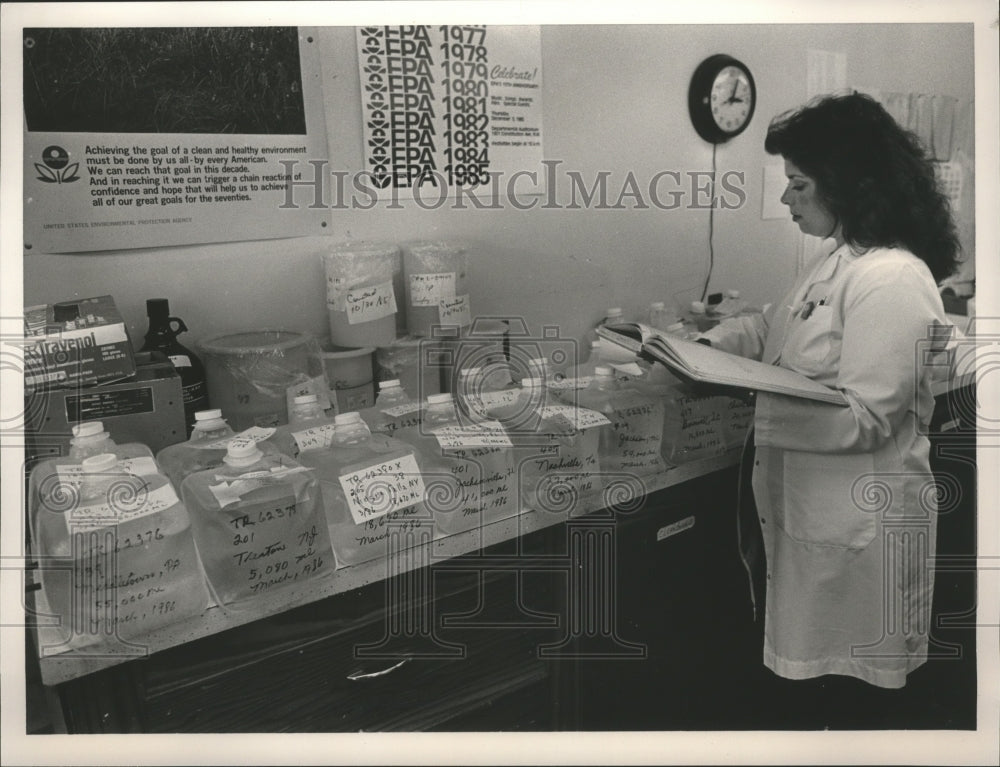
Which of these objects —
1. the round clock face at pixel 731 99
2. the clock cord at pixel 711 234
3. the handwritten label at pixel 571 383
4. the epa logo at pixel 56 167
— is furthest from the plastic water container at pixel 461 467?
the round clock face at pixel 731 99

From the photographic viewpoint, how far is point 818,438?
139cm

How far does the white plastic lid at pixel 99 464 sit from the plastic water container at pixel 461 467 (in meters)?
0.46

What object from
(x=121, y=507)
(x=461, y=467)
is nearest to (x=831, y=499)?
(x=461, y=467)

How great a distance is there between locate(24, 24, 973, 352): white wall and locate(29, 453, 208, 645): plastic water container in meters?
0.51

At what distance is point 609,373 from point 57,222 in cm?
110

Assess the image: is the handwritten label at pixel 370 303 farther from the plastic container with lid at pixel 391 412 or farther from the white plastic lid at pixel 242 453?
the white plastic lid at pixel 242 453

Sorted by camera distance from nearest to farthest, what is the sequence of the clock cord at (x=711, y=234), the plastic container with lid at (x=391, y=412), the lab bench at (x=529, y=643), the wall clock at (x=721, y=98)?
1. the lab bench at (x=529, y=643)
2. the plastic container with lid at (x=391, y=412)
3. the wall clock at (x=721, y=98)
4. the clock cord at (x=711, y=234)

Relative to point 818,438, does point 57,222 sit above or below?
above

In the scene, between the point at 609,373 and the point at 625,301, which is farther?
the point at 625,301

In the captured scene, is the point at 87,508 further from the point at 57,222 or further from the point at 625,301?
the point at 625,301

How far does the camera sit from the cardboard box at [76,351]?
1.20m

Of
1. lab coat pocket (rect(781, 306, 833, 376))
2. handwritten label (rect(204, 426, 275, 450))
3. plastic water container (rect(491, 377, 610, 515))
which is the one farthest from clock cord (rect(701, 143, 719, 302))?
handwritten label (rect(204, 426, 275, 450))

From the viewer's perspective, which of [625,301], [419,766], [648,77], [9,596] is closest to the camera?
[9,596]

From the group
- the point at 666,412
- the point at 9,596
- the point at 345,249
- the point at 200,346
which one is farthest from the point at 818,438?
the point at 9,596
